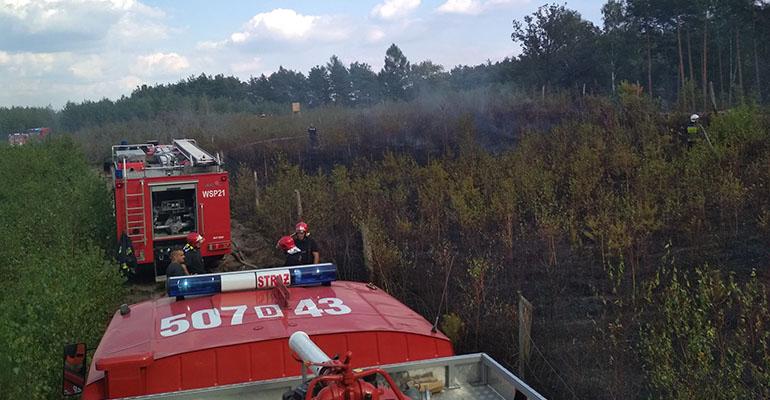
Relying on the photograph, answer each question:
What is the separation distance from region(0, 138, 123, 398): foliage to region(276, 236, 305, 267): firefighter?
2.21 meters

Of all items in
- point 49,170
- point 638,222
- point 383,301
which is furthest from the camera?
point 49,170

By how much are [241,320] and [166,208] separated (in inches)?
397

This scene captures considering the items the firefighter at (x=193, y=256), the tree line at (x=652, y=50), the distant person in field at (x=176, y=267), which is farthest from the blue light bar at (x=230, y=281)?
the tree line at (x=652, y=50)

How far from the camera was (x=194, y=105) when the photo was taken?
58.2m

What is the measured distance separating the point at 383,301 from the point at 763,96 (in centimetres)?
3480

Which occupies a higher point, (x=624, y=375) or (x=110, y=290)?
(x=110, y=290)

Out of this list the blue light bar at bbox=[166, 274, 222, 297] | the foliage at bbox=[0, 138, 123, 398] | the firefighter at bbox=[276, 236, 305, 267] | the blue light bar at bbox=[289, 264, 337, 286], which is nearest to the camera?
the blue light bar at bbox=[166, 274, 222, 297]

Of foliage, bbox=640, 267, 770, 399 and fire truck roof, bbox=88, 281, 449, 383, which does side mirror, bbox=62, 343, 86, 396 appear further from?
foliage, bbox=640, 267, 770, 399

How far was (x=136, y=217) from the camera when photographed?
13094mm

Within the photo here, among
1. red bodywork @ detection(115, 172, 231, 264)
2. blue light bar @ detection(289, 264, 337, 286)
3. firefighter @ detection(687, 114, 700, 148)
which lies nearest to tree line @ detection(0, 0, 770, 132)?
firefighter @ detection(687, 114, 700, 148)

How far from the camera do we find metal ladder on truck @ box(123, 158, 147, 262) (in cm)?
1293

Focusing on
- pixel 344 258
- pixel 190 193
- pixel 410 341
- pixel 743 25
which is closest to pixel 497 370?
pixel 410 341

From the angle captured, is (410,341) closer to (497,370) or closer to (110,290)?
(497,370)

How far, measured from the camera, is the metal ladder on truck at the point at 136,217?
12930 millimetres
